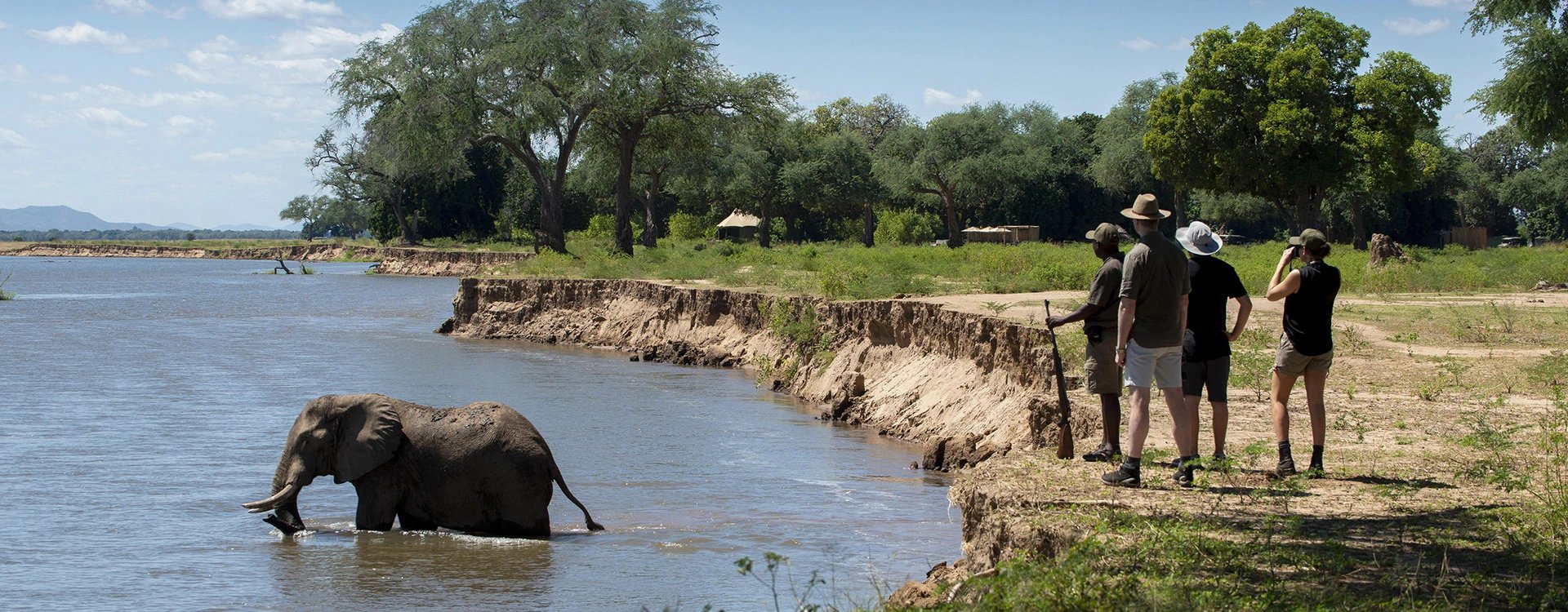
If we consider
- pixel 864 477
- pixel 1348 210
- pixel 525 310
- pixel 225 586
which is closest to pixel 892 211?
pixel 1348 210

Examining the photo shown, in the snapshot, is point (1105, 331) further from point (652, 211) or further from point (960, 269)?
point (652, 211)

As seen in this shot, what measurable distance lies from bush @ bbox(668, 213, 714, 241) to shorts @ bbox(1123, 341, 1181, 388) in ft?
219

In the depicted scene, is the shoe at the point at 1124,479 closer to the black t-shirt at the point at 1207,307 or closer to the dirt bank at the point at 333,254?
the black t-shirt at the point at 1207,307

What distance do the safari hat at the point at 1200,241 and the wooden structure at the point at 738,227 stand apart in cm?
6866

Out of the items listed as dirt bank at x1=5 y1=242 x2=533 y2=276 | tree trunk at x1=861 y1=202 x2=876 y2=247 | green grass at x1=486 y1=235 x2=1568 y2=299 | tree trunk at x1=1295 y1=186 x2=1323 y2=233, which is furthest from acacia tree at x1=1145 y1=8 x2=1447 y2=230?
tree trunk at x1=861 y1=202 x2=876 y2=247

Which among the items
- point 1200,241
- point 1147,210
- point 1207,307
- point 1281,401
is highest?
point 1147,210

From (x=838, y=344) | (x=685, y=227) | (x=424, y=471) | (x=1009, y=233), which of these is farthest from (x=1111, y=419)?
(x=685, y=227)

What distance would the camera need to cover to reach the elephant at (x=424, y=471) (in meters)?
12.5

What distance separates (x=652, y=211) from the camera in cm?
7025

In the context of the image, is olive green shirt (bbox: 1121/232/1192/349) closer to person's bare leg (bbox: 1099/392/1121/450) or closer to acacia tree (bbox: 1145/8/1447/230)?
person's bare leg (bbox: 1099/392/1121/450)

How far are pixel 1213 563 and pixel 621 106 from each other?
39371mm

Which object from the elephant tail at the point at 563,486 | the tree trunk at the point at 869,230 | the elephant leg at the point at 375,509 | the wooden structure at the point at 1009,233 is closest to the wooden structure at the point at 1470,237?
the wooden structure at the point at 1009,233

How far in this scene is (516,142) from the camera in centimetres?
4700

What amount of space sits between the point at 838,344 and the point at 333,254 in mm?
106233
